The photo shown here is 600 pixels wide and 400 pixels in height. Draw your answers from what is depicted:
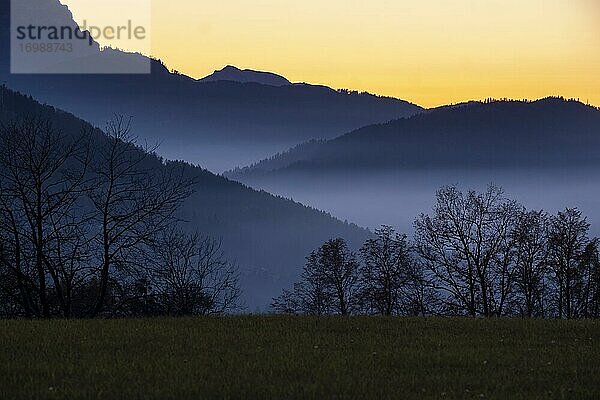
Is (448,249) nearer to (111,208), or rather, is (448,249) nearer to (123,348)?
(111,208)

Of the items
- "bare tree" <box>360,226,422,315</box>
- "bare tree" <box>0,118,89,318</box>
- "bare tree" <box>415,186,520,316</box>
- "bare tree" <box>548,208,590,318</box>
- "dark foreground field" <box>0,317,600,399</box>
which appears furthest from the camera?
"bare tree" <box>360,226,422,315</box>

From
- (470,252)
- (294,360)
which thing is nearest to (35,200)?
(294,360)

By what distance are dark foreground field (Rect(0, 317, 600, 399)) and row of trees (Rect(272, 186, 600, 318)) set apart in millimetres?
23391

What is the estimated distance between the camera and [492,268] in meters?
47.2

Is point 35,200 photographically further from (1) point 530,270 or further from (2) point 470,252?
(1) point 530,270

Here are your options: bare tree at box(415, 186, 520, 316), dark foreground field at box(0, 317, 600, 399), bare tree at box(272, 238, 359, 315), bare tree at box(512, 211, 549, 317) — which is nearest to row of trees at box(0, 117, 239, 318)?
dark foreground field at box(0, 317, 600, 399)

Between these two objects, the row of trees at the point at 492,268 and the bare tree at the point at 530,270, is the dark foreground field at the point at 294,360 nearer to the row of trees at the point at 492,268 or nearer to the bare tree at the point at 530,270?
the row of trees at the point at 492,268

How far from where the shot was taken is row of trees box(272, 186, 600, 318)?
1797 inches

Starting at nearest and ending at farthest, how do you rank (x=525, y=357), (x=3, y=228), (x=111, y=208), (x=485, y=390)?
(x=485, y=390) → (x=525, y=357) → (x=3, y=228) → (x=111, y=208)

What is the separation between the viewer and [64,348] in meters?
17.2

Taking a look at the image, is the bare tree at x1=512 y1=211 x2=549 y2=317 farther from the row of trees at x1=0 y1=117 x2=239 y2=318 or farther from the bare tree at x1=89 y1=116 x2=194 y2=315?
the bare tree at x1=89 y1=116 x2=194 y2=315

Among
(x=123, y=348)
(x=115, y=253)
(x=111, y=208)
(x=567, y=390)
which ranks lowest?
(x=567, y=390)

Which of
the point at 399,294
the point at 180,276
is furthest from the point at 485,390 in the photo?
the point at 399,294

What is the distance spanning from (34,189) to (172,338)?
10.3m
